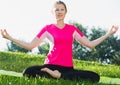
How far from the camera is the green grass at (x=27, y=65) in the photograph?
7117mm

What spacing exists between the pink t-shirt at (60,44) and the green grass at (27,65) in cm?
63

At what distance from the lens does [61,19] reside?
26.6 ft

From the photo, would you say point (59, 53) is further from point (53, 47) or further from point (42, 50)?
point (42, 50)

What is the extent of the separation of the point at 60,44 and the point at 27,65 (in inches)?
486

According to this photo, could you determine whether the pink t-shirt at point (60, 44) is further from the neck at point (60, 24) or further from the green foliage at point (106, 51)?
the green foliage at point (106, 51)

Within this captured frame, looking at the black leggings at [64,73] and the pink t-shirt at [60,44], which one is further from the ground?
the pink t-shirt at [60,44]

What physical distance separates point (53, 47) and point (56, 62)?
0.93 ft

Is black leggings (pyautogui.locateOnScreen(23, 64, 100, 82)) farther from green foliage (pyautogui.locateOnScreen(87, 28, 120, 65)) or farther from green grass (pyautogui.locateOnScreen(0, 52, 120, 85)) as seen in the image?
green foliage (pyautogui.locateOnScreen(87, 28, 120, 65))

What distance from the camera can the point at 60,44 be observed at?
315 inches

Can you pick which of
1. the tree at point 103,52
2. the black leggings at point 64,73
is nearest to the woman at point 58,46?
the black leggings at point 64,73

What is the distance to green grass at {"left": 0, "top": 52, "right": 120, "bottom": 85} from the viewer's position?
712 cm

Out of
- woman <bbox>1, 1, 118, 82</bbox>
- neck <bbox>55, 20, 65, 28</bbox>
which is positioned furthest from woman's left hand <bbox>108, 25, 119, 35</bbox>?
neck <bbox>55, 20, 65, 28</bbox>

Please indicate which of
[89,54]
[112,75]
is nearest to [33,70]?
[112,75]

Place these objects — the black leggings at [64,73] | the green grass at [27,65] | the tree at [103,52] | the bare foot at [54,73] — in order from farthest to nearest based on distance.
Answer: the tree at [103,52] < the black leggings at [64,73] < the bare foot at [54,73] < the green grass at [27,65]
